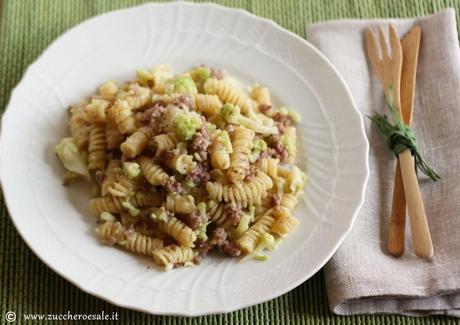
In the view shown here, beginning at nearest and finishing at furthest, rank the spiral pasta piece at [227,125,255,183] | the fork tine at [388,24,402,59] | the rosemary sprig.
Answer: the spiral pasta piece at [227,125,255,183], the rosemary sprig, the fork tine at [388,24,402,59]

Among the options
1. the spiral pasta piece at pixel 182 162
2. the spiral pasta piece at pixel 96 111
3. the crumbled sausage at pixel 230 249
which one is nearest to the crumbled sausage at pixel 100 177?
the spiral pasta piece at pixel 96 111

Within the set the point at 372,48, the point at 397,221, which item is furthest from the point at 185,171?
the point at 372,48

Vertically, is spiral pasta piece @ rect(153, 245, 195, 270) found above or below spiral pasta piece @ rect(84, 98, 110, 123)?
below

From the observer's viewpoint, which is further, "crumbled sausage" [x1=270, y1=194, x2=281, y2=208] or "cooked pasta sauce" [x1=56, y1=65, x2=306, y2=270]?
"crumbled sausage" [x1=270, y1=194, x2=281, y2=208]

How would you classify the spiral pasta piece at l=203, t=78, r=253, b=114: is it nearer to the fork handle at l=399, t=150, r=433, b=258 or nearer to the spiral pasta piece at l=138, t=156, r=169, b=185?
the spiral pasta piece at l=138, t=156, r=169, b=185

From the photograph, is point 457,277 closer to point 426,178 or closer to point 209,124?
point 426,178

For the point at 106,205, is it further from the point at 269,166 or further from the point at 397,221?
the point at 397,221

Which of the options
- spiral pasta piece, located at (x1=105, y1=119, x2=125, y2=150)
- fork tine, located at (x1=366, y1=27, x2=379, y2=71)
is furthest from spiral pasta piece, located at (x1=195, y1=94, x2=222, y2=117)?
fork tine, located at (x1=366, y1=27, x2=379, y2=71)
